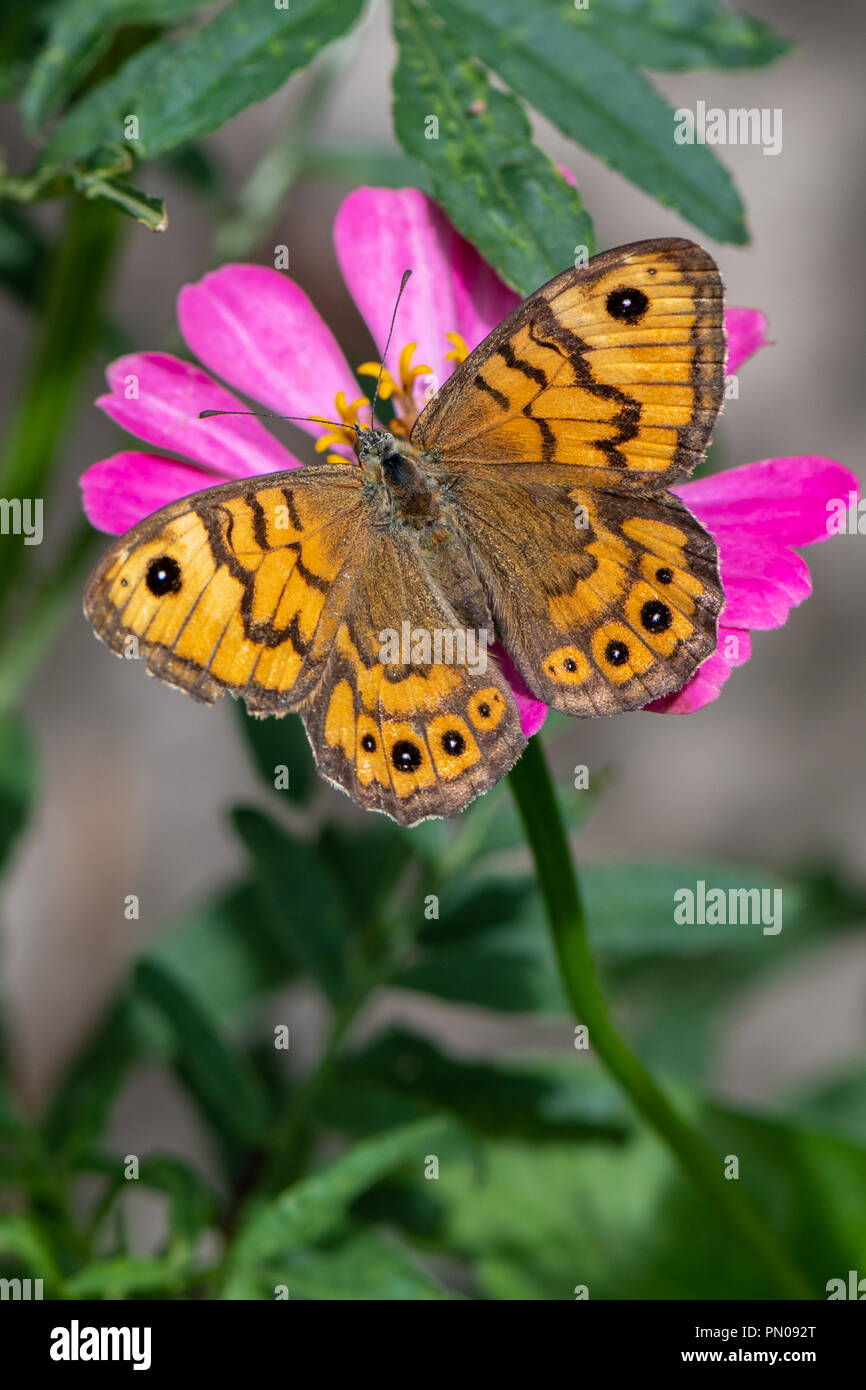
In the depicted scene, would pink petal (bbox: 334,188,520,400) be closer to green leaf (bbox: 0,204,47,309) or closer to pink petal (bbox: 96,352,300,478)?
pink petal (bbox: 96,352,300,478)

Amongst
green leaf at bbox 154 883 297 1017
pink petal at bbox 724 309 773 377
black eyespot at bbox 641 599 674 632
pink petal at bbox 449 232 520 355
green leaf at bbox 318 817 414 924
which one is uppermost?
pink petal at bbox 449 232 520 355

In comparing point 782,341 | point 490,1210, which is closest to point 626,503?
point 490,1210

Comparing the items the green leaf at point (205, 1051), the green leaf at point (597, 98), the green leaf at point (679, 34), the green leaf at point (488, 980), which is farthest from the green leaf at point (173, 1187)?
the green leaf at point (679, 34)

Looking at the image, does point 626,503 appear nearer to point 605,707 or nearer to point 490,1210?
point 605,707

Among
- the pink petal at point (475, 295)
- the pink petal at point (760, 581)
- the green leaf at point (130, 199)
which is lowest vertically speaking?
the pink petal at point (760, 581)

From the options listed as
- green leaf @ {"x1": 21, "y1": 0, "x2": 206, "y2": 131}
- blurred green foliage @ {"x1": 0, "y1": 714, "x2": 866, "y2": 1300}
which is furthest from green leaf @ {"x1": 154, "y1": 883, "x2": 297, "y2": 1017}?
green leaf @ {"x1": 21, "y1": 0, "x2": 206, "y2": 131}

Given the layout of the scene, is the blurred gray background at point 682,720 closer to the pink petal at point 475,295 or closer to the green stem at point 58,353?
the green stem at point 58,353
